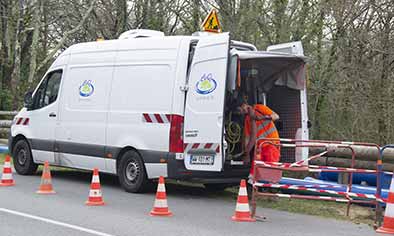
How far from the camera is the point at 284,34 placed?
1916cm

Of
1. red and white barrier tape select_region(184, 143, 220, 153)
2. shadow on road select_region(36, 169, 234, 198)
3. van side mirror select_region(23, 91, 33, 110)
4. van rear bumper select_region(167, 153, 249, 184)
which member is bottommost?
shadow on road select_region(36, 169, 234, 198)

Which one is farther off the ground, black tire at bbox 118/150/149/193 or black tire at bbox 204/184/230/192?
black tire at bbox 118/150/149/193

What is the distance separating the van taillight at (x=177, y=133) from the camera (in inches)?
421

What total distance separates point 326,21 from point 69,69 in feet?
28.6

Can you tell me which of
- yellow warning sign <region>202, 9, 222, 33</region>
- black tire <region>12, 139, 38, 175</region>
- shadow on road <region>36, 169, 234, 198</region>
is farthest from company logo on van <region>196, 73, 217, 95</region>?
black tire <region>12, 139, 38, 175</region>

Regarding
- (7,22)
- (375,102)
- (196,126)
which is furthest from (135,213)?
(7,22)

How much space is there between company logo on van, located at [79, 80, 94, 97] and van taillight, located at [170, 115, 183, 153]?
236 cm

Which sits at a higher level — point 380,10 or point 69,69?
point 380,10

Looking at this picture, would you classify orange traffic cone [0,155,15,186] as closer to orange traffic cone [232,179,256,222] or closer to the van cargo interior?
the van cargo interior

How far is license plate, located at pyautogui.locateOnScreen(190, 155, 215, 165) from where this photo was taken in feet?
34.1

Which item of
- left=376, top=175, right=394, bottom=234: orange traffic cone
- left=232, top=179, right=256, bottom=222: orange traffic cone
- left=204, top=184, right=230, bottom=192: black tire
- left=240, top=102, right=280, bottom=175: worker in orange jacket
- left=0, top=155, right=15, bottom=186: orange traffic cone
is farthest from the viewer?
left=204, top=184, right=230, bottom=192: black tire

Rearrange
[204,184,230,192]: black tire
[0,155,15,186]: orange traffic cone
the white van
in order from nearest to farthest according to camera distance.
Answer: the white van, [0,155,15,186]: orange traffic cone, [204,184,230,192]: black tire

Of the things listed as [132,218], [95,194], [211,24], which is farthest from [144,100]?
[132,218]

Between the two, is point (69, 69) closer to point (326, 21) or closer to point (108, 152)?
point (108, 152)
